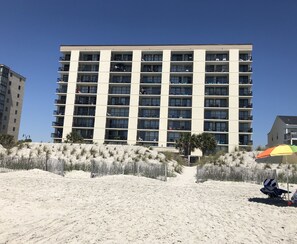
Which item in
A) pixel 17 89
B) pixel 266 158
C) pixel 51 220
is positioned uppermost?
pixel 17 89

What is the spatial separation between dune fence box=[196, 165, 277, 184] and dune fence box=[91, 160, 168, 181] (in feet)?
8.58

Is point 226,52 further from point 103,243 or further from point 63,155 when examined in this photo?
point 103,243

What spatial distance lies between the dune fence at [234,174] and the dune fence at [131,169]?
262 centimetres

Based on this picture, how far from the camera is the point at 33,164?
74.4 feet

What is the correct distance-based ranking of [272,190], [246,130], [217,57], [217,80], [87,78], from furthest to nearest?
[87,78]
[217,57]
[217,80]
[246,130]
[272,190]

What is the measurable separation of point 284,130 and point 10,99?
65.0 m

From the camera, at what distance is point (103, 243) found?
697 cm

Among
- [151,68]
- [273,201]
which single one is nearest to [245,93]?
[151,68]

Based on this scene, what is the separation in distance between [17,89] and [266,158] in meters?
83.2

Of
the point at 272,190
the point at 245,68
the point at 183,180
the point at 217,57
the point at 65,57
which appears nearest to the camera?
the point at 272,190

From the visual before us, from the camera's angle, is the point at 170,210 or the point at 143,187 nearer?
the point at 170,210

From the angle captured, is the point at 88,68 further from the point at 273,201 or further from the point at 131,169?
the point at 273,201

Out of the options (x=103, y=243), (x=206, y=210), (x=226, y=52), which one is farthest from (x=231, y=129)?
(x=103, y=243)

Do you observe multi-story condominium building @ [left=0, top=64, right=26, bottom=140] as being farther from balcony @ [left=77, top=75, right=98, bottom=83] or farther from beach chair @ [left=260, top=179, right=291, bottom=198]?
beach chair @ [left=260, top=179, right=291, bottom=198]
